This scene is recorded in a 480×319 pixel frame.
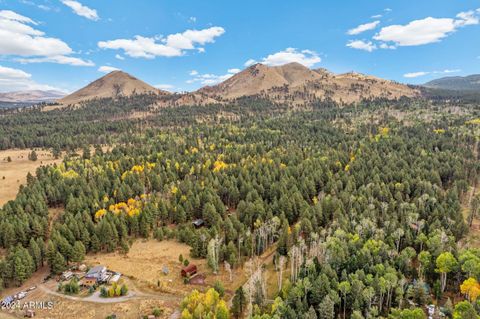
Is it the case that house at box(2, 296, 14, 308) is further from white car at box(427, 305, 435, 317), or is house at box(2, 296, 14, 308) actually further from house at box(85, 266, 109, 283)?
white car at box(427, 305, 435, 317)

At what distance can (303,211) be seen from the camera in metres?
94.4

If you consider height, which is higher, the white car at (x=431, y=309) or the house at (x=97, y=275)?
the house at (x=97, y=275)

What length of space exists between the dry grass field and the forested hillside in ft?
42.6

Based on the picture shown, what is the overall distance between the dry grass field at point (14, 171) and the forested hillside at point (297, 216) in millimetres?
12986

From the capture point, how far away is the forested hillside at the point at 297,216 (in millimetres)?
58031

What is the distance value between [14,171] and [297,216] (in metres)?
148

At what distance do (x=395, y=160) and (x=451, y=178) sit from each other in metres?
20.7

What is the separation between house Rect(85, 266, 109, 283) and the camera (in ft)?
230

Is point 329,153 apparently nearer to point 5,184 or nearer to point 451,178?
point 451,178

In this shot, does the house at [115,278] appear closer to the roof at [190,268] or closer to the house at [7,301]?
the roof at [190,268]

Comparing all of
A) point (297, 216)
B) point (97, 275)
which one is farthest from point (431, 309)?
point (97, 275)

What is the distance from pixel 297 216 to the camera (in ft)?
328

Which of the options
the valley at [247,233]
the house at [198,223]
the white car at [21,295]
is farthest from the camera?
the house at [198,223]

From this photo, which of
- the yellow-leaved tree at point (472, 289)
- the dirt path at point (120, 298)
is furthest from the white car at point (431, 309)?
the dirt path at point (120, 298)
